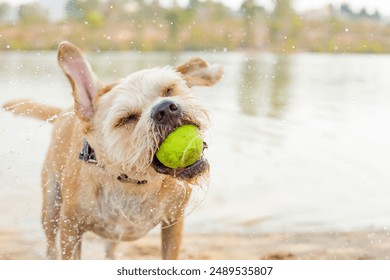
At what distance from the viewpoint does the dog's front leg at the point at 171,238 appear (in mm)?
3844

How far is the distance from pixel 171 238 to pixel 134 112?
0.97 metres

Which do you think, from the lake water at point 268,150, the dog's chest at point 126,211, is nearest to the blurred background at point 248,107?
the lake water at point 268,150

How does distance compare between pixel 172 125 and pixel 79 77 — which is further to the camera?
pixel 79 77

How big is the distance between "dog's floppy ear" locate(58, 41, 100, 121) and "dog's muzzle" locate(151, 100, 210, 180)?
0.63 metres

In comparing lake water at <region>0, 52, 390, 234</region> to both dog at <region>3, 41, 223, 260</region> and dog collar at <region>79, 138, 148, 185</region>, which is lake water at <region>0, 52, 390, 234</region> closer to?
dog at <region>3, 41, 223, 260</region>

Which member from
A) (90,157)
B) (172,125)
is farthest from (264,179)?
(172,125)

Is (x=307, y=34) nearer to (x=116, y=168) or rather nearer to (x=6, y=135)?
(x=6, y=135)

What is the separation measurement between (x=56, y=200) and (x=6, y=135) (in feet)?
7.55

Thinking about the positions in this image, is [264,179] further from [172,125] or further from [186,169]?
[172,125]

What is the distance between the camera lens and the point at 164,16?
11.6 m

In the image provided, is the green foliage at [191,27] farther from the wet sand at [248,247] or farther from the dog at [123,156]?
the dog at [123,156]

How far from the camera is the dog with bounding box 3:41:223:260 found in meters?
3.28

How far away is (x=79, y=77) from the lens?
11.9 ft
